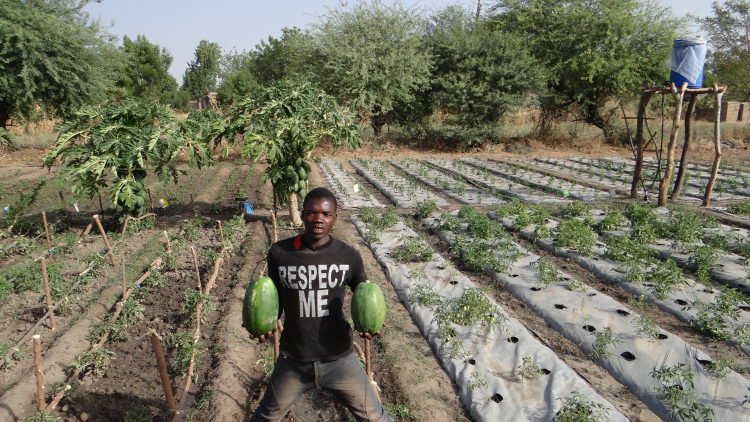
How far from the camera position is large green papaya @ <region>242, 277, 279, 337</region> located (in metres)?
2.69

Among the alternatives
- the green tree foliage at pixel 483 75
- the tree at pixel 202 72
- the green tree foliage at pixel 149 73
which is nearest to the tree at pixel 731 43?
the green tree foliage at pixel 483 75

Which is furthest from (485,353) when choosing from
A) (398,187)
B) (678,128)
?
(678,128)

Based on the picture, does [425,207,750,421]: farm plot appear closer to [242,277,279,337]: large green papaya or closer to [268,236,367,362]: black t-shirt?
[268,236,367,362]: black t-shirt

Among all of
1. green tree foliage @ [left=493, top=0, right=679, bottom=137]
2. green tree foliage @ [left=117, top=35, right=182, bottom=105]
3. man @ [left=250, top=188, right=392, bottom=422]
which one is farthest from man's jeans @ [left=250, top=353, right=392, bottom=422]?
green tree foliage @ [left=117, top=35, right=182, bottom=105]

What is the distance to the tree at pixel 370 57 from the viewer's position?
829 inches

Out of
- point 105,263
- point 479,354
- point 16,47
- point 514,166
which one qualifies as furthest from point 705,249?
point 16,47

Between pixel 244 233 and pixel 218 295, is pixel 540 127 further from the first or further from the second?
pixel 218 295

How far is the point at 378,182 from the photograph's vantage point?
45.6ft

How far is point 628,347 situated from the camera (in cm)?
466

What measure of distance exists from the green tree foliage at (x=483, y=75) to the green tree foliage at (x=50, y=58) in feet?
47.6

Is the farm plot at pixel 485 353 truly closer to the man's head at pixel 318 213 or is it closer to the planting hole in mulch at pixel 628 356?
the planting hole in mulch at pixel 628 356

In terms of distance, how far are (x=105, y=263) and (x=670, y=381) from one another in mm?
7205

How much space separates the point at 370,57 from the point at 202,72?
1720 inches

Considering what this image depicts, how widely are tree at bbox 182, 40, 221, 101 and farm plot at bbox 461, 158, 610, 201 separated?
46400 mm
